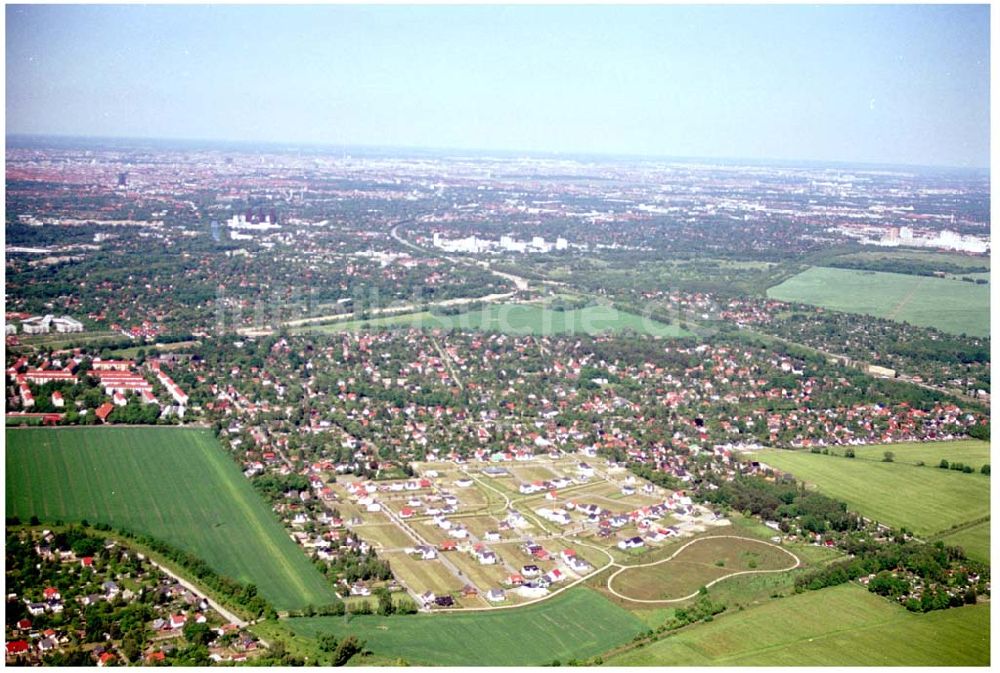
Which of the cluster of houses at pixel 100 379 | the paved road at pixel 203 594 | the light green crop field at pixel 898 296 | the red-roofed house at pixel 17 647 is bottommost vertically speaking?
the paved road at pixel 203 594

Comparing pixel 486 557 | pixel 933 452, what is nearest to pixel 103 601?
pixel 486 557

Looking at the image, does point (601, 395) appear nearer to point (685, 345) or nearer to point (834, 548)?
point (685, 345)

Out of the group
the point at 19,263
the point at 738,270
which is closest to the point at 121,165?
the point at 19,263

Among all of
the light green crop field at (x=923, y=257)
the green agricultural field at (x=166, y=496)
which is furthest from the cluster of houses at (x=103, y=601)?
the light green crop field at (x=923, y=257)

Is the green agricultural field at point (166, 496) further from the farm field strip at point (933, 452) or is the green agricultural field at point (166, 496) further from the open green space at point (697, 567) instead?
the farm field strip at point (933, 452)

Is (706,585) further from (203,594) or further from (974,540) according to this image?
(203,594)

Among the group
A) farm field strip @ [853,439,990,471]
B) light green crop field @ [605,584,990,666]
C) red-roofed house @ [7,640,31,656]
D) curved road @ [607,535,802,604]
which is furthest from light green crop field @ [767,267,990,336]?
red-roofed house @ [7,640,31,656]
